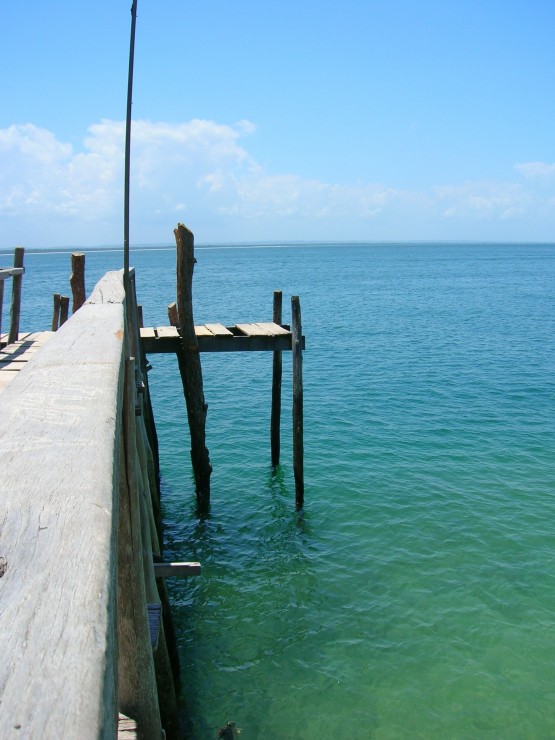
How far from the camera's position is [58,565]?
1079 millimetres

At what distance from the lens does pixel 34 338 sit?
27.8 feet

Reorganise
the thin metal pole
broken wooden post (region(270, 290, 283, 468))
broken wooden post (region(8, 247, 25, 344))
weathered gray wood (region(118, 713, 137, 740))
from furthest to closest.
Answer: broken wooden post (region(270, 290, 283, 468))
broken wooden post (region(8, 247, 25, 344))
the thin metal pole
weathered gray wood (region(118, 713, 137, 740))

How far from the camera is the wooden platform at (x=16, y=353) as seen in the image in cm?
574

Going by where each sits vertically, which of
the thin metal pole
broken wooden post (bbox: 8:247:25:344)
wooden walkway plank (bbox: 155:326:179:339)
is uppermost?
the thin metal pole

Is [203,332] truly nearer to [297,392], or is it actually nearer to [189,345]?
[189,345]

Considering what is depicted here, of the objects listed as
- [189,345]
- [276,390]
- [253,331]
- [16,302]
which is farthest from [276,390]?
[16,302]

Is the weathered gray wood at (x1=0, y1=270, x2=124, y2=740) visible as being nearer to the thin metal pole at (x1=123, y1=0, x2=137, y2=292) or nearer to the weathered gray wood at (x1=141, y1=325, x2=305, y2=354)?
the thin metal pole at (x1=123, y1=0, x2=137, y2=292)

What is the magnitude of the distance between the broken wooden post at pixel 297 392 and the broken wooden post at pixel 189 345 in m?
1.29

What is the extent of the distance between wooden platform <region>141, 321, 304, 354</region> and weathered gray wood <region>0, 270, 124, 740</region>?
23.5 feet

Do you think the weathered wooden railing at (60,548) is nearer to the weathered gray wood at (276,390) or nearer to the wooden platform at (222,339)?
the wooden platform at (222,339)

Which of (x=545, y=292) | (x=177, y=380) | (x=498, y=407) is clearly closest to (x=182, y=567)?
(x=498, y=407)

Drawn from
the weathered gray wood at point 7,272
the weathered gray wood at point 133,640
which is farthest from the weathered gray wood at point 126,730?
the weathered gray wood at point 7,272

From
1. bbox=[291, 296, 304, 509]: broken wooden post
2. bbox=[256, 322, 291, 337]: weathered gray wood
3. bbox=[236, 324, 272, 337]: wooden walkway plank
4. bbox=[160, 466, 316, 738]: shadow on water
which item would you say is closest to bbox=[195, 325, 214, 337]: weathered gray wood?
bbox=[236, 324, 272, 337]: wooden walkway plank

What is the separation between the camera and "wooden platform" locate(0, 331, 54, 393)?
574 cm
